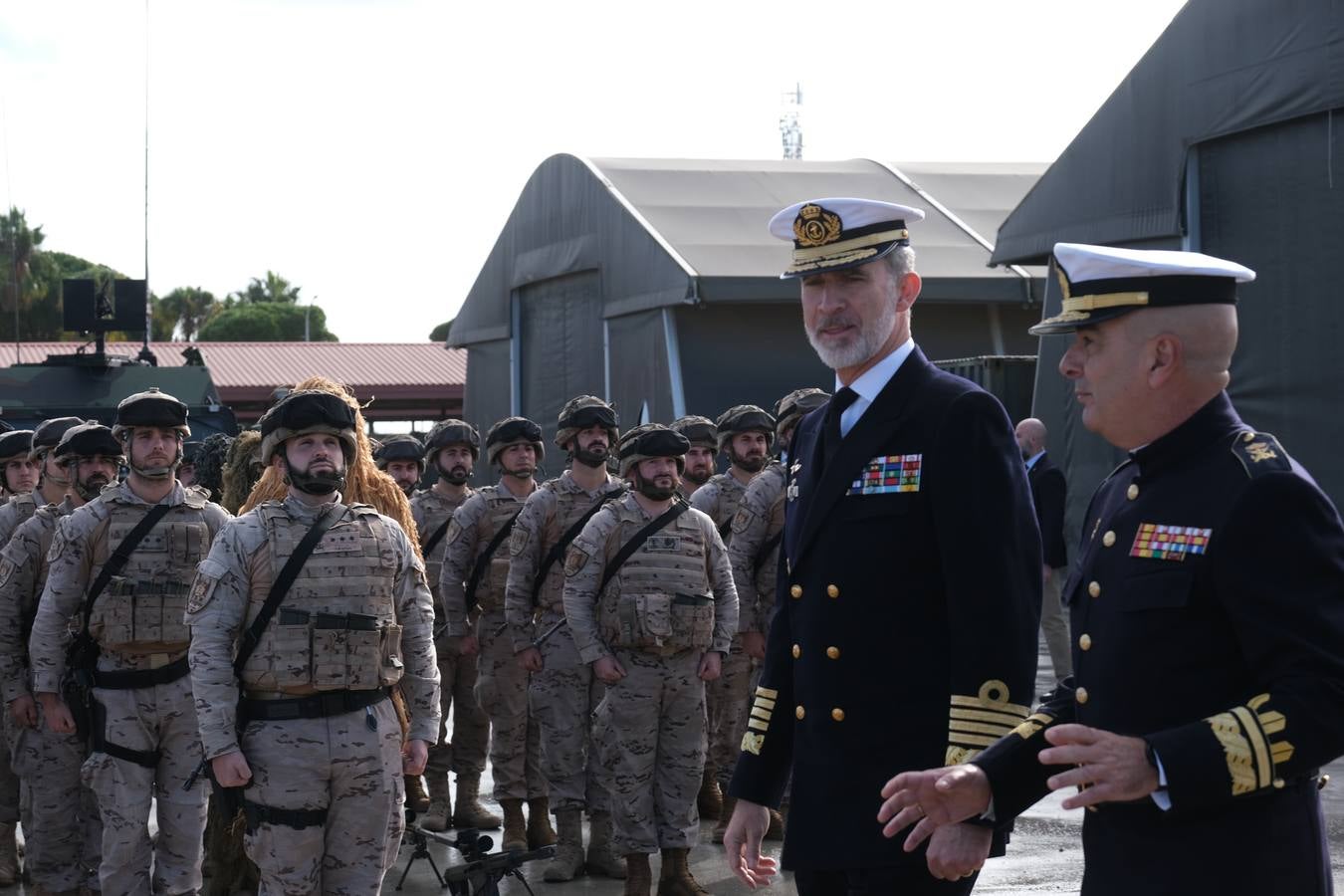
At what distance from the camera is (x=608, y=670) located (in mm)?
7992

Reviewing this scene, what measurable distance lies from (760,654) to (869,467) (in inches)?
226

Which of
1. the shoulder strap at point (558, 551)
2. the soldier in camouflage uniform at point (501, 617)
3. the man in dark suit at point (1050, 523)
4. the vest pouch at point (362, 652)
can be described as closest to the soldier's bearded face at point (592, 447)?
the shoulder strap at point (558, 551)

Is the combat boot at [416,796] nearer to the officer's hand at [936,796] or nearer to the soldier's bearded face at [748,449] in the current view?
the soldier's bearded face at [748,449]

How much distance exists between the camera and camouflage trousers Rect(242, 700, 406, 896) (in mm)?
5652

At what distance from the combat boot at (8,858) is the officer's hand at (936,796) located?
6.91 meters

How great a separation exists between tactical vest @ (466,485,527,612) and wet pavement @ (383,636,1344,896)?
145cm

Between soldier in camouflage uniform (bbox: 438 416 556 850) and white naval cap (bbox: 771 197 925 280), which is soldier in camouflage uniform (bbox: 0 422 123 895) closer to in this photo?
soldier in camouflage uniform (bbox: 438 416 556 850)

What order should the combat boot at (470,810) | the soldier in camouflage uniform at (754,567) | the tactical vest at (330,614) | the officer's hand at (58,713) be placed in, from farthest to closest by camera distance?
the combat boot at (470,810) < the soldier in camouflage uniform at (754,567) < the officer's hand at (58,713) < the tactical vest at (330,614)

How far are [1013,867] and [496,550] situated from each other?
11.6 ft

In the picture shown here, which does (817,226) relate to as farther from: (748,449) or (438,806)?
(438,806)

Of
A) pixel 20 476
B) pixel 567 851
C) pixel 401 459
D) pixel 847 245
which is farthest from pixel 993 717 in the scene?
pixel 20 476

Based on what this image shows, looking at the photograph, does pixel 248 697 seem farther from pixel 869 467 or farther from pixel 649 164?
pixel 649 164

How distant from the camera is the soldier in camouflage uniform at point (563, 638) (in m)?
8.54

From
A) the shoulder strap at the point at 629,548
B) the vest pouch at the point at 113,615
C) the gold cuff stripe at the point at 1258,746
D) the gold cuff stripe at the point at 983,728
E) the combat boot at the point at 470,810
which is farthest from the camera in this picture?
the combat boot at the point at 470,810
